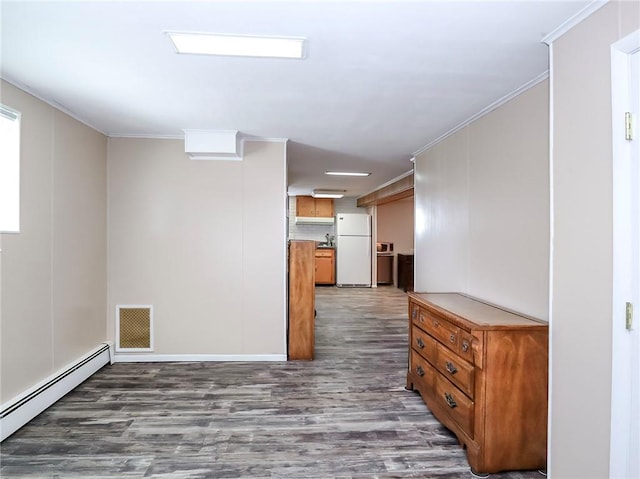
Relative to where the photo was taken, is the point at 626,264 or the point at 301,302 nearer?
the point at 626,264

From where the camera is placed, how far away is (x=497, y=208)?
2.48 metres

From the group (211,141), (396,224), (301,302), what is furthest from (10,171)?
(396,224)

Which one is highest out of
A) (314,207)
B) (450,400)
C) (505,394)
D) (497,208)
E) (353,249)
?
(314,207)

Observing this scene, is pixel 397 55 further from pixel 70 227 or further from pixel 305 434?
pixel 70 227

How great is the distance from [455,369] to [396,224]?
784 cm

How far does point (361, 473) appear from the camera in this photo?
1881 mm

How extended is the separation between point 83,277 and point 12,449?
141cm

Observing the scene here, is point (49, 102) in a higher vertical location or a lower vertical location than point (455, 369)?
higher

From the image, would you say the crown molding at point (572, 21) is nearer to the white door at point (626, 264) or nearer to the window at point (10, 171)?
the white door at point (626, 264)

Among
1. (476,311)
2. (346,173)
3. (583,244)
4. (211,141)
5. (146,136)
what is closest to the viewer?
(583,244)

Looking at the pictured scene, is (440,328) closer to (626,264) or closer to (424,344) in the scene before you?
(424,344)

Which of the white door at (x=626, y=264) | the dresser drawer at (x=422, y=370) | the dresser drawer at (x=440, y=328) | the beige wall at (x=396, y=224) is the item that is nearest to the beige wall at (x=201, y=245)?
the dresser drawer at (x=422, y=370)

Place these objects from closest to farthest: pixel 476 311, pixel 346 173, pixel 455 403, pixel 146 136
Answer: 1. pixel 455 403
2. pixel 476 311
3. pixel 146 136
4. pixel 346 173

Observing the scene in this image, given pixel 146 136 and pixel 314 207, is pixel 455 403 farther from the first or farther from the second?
pixel 314 207
